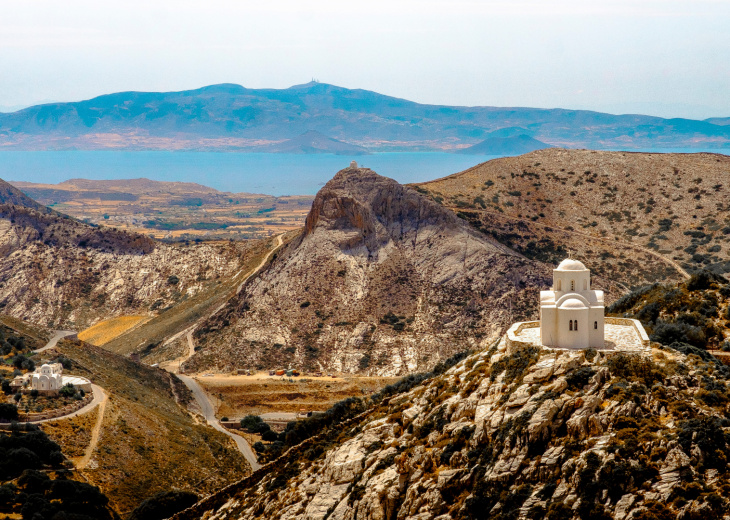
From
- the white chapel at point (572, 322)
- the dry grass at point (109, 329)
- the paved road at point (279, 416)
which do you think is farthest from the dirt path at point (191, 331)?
the white chapel at point (572, 322)

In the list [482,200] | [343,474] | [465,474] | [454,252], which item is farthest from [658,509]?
[482,200]

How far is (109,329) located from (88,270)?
15362 millimetres

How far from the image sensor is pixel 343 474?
37.6 metres

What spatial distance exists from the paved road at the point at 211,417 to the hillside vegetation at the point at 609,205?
3964 cm

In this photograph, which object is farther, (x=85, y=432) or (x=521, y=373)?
(x=85, y=432)

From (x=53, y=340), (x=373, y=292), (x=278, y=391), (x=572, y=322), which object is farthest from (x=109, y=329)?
(x=572, y=322)

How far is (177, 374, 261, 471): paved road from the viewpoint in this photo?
199 ft

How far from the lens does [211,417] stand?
70.6 metres

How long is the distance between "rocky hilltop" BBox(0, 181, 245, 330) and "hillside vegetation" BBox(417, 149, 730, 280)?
3142 cm

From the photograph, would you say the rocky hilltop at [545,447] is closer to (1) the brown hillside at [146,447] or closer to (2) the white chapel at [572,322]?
(2) the white chapel at [572,322]

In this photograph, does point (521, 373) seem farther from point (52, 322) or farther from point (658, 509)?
point (52, 322)

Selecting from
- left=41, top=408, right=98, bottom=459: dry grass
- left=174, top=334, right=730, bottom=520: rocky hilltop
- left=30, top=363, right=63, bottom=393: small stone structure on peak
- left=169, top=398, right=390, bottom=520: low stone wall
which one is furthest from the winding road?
left=174, top=334, right=730, bottom=520: rocky hilltop

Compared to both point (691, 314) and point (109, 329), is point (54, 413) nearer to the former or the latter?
point (691, 314)

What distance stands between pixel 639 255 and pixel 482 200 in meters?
20.7
